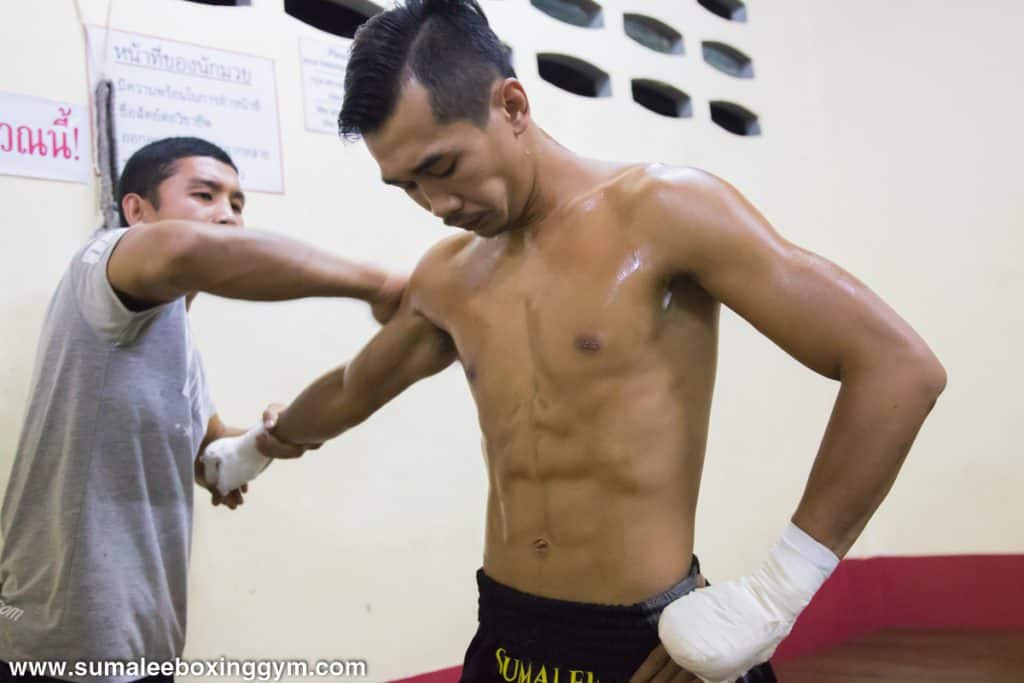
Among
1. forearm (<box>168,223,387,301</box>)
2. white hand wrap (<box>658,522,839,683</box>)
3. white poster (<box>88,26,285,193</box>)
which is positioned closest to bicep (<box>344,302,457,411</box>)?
forearm (<box>168,223,387,301</box>)

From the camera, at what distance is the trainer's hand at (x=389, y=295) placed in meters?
1.34

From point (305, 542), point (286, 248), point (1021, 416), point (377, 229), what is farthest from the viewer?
point (1021, 416)

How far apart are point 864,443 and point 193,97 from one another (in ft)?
5.16

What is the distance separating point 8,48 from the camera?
1.71 m

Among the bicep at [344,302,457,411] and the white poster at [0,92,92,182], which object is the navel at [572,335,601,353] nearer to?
the bicep at [344,302,457,411]

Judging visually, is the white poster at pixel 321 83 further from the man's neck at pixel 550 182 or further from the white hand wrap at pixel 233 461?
the man's neck at pixel 550 182

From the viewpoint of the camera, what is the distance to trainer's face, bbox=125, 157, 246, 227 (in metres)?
1.51

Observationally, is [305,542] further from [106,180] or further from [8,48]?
[8,48]

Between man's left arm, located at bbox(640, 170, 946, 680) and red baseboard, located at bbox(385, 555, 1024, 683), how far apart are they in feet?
7.23

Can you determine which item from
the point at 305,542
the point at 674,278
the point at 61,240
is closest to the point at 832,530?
the point at 674,278

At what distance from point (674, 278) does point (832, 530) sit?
1.08 ft

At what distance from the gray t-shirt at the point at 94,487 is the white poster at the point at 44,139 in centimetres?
56

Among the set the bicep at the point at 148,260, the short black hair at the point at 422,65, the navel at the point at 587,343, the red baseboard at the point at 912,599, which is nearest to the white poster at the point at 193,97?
the bicep at the point at 148,260

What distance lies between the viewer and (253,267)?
1.20 metres
